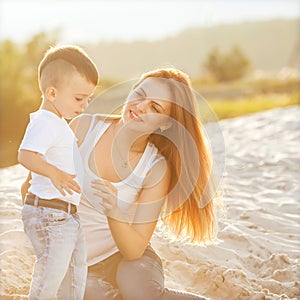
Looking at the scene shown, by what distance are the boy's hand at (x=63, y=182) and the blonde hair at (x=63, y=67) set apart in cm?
36

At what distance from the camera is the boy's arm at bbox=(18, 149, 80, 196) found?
2545mm

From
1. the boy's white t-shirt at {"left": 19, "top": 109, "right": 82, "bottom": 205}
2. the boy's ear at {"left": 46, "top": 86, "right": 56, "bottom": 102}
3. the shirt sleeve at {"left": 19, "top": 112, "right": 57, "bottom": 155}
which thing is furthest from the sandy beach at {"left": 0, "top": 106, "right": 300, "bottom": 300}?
the boy's ear at {"left": 46, "top": 86, "right": 56, "bottom": 102}

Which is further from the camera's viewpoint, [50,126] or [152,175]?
[152,175]

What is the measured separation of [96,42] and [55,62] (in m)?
52.8

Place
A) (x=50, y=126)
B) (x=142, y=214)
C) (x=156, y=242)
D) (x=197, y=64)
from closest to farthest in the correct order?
(x=50, y=126) → (x=142, y=214) → (x=156, y=242) → (x=197, y=64)

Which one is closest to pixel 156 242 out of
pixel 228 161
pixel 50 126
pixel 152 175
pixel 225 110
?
pixel 152 175

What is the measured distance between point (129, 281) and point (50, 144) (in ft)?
2.64

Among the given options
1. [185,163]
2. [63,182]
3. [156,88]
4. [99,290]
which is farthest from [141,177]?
[63,182]

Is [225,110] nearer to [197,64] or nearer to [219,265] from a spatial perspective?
[219,265]

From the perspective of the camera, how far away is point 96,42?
54.7 meters

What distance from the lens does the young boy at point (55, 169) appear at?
8.52 ft

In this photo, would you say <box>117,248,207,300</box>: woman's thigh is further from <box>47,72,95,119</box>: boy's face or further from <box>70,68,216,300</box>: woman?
<box>47,72,95,119</box>: boy's face

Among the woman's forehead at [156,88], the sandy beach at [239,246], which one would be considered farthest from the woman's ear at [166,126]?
the sandy beach at [239,246]

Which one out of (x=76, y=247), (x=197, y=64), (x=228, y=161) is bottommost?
(x=197, y=64)
